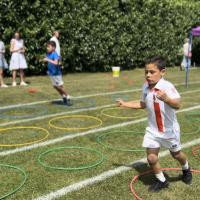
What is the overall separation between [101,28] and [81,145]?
13728 millimetres

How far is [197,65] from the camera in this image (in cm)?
2797

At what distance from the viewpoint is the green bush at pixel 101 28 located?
17.6m

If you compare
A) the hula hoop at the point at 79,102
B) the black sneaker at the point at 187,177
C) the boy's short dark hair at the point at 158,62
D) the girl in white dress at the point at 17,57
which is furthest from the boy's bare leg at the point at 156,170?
the girl in white dress at the point at 17,57

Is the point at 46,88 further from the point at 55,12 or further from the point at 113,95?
the point at 55,12

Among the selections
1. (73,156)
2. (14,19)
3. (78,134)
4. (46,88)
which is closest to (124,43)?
(14,19)

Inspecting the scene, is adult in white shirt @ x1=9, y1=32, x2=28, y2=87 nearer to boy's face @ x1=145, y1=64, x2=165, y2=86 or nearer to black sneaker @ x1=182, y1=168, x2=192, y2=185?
black sneaker @ x1=182, y1=168, x2=192, y2=185

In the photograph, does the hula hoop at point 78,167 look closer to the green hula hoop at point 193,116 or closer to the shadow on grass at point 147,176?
the shadow on grass at point 147,176

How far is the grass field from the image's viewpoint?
18.4 feet

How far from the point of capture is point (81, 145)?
7.75 m

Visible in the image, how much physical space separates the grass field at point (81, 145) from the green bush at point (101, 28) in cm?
435

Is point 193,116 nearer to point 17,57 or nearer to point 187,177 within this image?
point 187,177

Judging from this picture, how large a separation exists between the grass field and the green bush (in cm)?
435

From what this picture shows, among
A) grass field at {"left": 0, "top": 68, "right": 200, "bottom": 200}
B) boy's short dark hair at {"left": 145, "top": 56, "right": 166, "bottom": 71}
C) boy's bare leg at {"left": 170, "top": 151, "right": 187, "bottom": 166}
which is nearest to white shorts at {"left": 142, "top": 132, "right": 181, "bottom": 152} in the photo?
boy's bare leg at {"left": 170, "top": 151, "right": 187, "bottom": 166}

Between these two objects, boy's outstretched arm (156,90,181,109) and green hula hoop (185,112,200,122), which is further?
green hula hoop (185,112,200,122)
